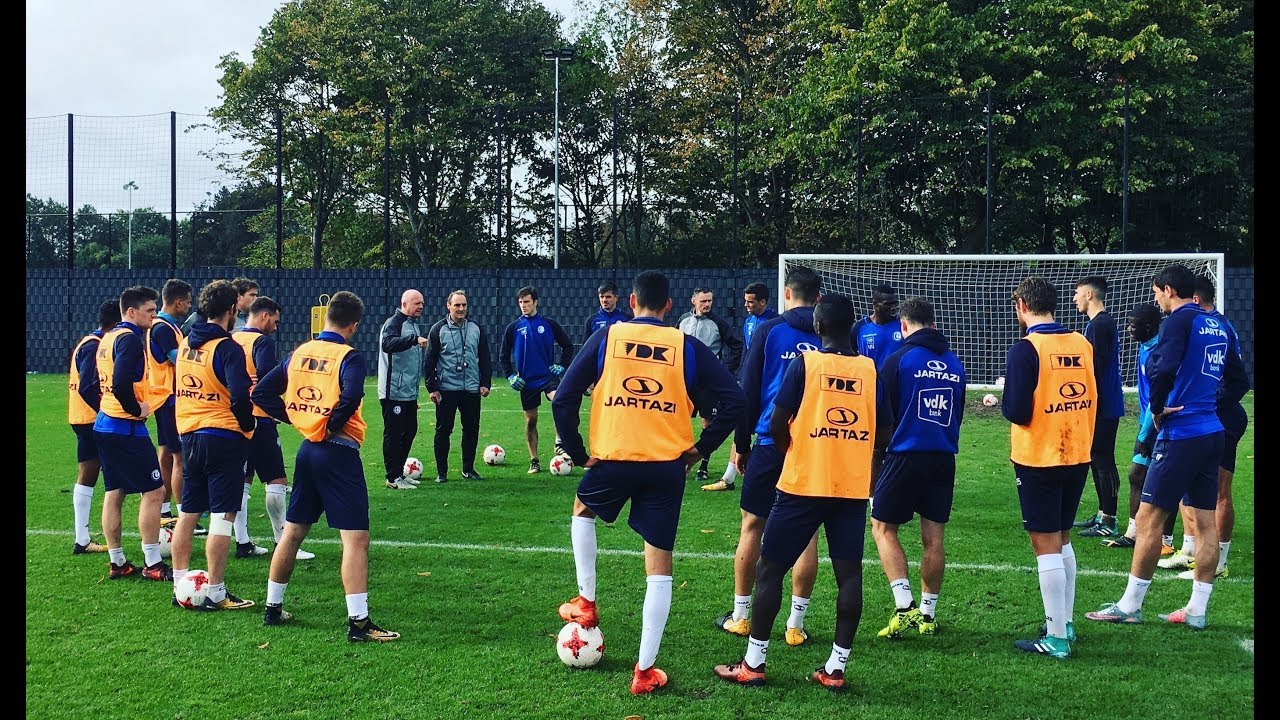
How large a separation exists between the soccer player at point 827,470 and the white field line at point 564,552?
2569 millimetres

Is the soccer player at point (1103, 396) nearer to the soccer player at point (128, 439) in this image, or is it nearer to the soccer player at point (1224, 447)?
the soccer player at point (1224, 447)

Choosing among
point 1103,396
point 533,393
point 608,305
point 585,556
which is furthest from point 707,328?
point 585,556

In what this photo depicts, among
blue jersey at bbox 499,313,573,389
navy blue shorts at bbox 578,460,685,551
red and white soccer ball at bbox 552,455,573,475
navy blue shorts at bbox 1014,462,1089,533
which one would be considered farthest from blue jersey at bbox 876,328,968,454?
blue jersey at bbox 499,313,573,389

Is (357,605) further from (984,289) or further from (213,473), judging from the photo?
(984,289)

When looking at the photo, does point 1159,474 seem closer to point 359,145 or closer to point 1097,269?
point 1097,269

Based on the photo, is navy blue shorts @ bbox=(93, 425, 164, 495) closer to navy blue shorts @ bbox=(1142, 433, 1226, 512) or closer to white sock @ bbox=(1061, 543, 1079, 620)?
white sock @ bbox=(1061, 543, 1079, 620)

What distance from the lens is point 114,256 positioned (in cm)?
2806

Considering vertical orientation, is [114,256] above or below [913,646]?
above

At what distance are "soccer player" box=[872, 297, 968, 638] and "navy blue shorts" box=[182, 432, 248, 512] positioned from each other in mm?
4199

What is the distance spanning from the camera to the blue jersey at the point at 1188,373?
6141mm

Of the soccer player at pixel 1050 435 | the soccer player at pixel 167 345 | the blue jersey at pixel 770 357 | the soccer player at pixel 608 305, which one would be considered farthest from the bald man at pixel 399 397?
the soccer player at pixel 1050 435
